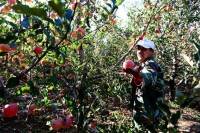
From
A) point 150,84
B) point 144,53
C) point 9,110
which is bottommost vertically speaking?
point 9,110

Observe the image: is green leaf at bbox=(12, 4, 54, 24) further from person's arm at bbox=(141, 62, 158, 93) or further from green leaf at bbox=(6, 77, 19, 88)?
person's arm at bbox=(141, 62, 158, 93)

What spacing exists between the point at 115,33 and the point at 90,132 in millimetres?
5576

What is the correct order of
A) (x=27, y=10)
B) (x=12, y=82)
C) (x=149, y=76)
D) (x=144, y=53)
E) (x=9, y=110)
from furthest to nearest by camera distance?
(x=144, y=53) < (x=149, y=76) < (x=9, y=110) < (x=12, y=82) < (x=27, y=10)

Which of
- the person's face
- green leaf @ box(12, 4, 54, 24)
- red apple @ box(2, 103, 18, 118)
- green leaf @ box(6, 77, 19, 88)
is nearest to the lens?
green leaf @ box(12, 4, 54, 24)

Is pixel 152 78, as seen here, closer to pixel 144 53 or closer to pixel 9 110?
pixel 144 53

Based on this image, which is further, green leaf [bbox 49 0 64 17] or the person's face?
the person's face

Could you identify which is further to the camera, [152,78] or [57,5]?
[152,78]

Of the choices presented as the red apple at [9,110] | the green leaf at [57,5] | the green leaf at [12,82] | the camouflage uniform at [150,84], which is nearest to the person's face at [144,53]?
the camouflage uniform at [150,84]

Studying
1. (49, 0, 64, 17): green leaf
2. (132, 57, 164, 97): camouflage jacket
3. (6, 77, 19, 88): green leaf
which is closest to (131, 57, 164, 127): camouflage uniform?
(132, 57, 164, 97): camouflage jacket

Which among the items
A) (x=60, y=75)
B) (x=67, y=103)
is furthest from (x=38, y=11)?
(x=60, y=75)

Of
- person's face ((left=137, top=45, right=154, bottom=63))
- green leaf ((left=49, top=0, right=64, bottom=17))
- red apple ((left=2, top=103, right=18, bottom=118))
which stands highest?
green leaf ((left=49, top=0, right=64, bottom=17))

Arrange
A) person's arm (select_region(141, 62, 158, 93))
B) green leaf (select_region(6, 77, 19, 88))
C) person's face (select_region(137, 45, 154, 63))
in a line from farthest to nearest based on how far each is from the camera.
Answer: person's face (select_region(137, 45, 154, 63)) → person's arm (select_region(141, 62, 158, 93)) → green leaf (select_region(6, 77, 19, 88))

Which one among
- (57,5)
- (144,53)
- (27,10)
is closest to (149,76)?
(144,53)

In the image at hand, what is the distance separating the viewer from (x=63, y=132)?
4113 millimetres
